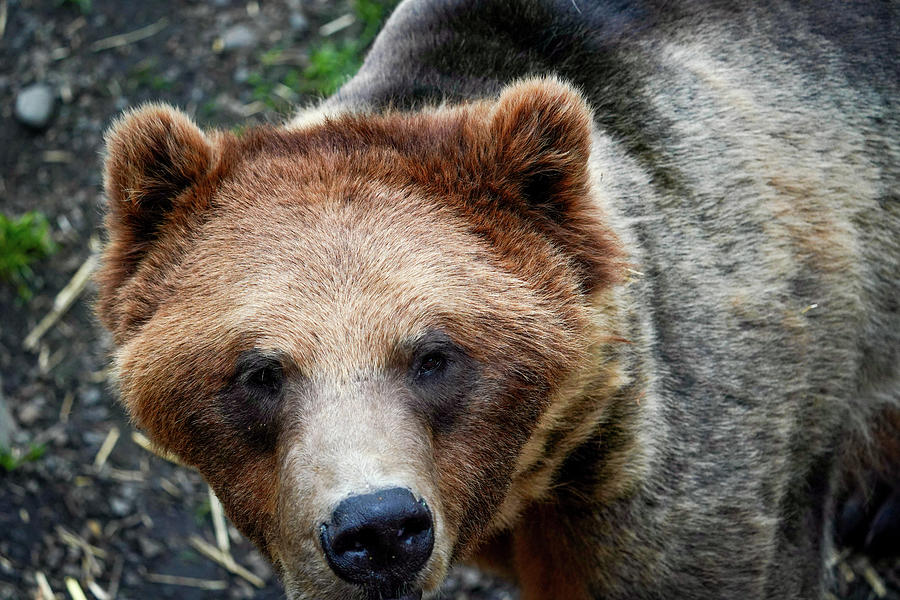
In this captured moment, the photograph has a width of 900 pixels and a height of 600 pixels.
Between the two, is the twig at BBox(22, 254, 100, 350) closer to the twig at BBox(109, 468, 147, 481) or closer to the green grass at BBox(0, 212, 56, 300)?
the green grass at BBox(0, 212, 56, 300)

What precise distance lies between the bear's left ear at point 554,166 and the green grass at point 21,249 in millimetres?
4283

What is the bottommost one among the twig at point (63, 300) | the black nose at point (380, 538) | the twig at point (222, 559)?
the twig at point (222, 559)

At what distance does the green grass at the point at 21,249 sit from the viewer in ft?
21.4

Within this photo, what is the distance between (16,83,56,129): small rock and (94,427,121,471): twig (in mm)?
2470

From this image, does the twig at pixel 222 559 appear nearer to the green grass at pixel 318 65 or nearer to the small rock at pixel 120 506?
the small rock at pixel 120 506

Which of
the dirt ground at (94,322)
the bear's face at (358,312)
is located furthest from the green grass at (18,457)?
the bear's face at (358,312)

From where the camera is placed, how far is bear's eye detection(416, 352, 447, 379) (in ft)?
9.91

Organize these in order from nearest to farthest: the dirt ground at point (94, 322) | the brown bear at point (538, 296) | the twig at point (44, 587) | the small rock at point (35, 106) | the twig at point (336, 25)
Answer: the brown bear at point (538, 296), the twig at point (44, 587), the dirt ground at point (94, 322), the small rock at point (35, 106), the twig at point (336, 25)

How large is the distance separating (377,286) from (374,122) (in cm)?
73

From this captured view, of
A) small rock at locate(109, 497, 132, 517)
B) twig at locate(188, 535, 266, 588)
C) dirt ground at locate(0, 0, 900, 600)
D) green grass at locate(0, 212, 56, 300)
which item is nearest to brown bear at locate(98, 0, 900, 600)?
dirt ground at locate(0, 0, 900, 600)

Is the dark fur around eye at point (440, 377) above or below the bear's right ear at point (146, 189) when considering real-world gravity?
below

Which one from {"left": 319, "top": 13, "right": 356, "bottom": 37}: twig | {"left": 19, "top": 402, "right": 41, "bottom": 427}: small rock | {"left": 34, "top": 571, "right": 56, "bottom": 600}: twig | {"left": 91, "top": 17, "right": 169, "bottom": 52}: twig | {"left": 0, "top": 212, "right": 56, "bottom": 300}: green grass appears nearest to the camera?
{"left": 34, "top": 571, "right": 56, "bottom": 600}: twig

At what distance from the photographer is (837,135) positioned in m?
4.30

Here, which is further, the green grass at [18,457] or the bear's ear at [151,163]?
the green grass at [18,457]
